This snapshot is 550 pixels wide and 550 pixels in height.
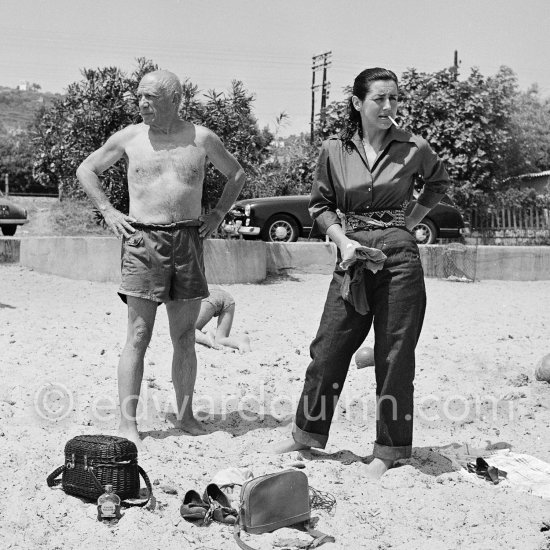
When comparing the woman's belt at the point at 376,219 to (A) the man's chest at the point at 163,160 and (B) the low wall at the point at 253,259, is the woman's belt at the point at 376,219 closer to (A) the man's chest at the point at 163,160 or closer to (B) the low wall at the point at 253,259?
(A) the man's chest at the point at 163,160

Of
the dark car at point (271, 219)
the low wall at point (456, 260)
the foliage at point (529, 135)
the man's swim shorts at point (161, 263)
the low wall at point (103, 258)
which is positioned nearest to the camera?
the man's swim shorts at point (161, 263)

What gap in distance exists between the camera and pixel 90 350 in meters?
6.91

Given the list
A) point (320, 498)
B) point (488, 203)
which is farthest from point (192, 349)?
point (488, 203)

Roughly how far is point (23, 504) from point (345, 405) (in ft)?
8.66

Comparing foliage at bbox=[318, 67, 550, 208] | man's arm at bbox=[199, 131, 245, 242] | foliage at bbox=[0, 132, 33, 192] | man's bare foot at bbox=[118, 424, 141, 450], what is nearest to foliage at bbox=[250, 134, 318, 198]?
foliage at bbox=[318, 67, 550, 208]

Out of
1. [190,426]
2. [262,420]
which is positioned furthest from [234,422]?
[190,426]

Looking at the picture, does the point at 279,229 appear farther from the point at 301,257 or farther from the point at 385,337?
the point at 385,337

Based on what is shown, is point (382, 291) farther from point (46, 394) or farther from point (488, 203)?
point (488, 203)

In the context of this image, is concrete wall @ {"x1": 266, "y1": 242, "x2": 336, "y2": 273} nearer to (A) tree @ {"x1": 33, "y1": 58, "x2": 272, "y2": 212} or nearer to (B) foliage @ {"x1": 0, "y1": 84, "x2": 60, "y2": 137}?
(A) tree @ {"x1": 33, "y1": 58, "x2": 272, "y2": 212}

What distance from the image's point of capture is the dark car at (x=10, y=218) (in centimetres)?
2151

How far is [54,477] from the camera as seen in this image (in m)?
4.30

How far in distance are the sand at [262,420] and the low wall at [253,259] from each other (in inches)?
17.3

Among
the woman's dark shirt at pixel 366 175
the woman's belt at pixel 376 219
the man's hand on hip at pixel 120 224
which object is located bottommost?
the man's hand on hip at pixel 120 224

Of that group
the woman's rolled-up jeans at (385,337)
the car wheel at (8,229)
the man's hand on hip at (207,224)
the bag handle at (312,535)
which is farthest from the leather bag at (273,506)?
Result: the car wheel at (8,229)
